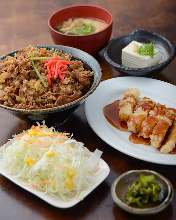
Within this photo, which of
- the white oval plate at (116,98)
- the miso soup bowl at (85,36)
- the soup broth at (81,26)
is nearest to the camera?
the white oval plate at (116,98)

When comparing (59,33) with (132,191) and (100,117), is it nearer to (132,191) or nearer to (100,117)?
(100,117)

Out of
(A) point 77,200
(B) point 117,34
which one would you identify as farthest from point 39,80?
(B) point 117,34

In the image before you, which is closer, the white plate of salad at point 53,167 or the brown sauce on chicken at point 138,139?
the white plate of salad at point 53,167

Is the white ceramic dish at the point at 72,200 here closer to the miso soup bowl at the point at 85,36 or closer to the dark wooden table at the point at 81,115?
the dark wooden table at the point at 81,115

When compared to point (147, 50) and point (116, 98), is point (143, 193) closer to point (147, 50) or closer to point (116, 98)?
point (116, 98)

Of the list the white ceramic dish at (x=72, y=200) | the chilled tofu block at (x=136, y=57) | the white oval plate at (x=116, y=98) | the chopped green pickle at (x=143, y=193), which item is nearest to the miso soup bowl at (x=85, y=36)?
the chilled tofu block at (x=136, y=57)

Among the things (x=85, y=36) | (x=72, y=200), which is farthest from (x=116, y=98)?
(x=72, y=200)
